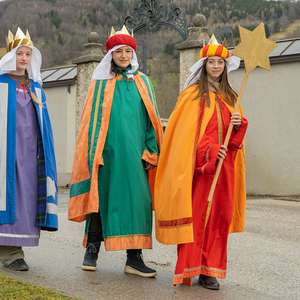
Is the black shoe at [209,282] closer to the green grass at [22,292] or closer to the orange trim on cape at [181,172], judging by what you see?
the orange trim on cape at [181,172]

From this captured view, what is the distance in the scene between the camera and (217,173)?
3.24m

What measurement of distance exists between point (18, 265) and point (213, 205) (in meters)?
1.72

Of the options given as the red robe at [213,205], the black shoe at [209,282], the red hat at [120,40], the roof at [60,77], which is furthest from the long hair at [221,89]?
the roof at [60,77]

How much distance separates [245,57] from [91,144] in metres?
1.43

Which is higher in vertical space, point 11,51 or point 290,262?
point 11,51

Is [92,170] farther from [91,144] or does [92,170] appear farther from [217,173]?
[217,173]

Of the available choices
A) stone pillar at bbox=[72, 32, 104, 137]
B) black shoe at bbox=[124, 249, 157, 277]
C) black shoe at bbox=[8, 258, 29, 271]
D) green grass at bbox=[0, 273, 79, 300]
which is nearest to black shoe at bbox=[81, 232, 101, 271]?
black shoe at bbox=[124, 249, 157, 277]

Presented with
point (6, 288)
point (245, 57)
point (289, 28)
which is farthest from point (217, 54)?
point (289, 28)

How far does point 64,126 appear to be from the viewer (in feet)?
43.2

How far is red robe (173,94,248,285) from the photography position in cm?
326

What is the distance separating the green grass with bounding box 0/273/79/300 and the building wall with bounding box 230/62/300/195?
7.28m

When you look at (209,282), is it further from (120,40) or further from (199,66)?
(120,40)

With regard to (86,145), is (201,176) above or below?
below

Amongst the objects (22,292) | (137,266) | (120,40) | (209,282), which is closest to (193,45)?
(120,40)
